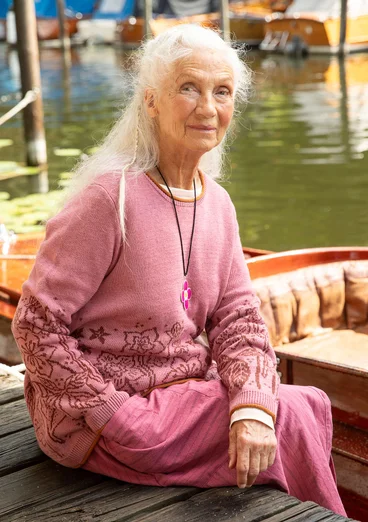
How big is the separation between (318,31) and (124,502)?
19473mm

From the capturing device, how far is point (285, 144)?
1030 centimetres

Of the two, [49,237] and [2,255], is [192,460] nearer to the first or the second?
[49,237]

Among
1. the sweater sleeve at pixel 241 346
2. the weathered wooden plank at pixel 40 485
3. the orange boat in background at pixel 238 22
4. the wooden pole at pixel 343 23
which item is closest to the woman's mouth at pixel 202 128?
the sweater sleeve at pixel 241 346

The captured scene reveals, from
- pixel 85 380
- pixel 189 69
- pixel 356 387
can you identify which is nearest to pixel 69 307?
pixel 85 380

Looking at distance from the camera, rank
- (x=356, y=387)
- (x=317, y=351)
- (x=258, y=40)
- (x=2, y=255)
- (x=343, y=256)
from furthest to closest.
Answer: (x=258, y=40) → (x=2, y=255) → (x=343, y=256) → (x=317, y=351) → (x=356, y=387)

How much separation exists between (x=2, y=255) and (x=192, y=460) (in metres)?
2.56

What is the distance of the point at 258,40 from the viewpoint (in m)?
22.5

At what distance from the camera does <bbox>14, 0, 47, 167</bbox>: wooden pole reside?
7.71 metres

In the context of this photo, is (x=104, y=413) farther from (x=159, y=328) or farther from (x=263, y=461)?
(x=263, y=461)

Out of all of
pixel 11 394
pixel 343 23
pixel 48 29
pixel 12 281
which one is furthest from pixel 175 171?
pixel 48 29

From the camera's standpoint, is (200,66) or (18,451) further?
(18,451)

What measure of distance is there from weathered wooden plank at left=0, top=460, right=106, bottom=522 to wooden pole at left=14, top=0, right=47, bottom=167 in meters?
6.39

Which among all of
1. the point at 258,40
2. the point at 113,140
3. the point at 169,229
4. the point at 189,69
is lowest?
the point at 258,40

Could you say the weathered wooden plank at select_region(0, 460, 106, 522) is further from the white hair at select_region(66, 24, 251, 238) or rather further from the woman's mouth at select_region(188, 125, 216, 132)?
the woman's mouth at select_region(188, 125, 216, 132)
